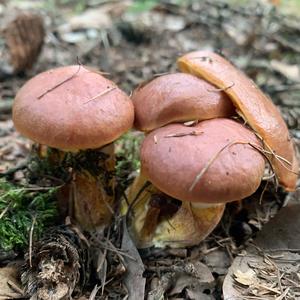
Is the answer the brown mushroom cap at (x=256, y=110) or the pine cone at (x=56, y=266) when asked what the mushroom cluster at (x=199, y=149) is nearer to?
the brown mushroom cap at (x=256, y=110)

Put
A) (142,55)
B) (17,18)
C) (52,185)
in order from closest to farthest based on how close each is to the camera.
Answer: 1. (52,185)
2. (17,18)
3. (142,55)

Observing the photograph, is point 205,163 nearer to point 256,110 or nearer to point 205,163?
point 205,163

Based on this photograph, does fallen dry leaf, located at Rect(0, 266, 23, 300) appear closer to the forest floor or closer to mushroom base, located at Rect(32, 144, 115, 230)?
the forest floor

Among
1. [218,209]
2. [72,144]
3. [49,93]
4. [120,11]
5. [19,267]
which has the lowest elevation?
[120,11]

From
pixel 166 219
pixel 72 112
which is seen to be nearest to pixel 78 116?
pixel 72 112

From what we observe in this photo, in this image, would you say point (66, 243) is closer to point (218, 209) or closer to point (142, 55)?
point (218, 209)

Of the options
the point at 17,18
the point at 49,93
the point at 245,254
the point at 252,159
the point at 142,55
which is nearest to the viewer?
the point at 252,159

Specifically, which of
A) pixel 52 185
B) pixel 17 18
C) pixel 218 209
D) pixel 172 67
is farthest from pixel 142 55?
pixel 218 209
